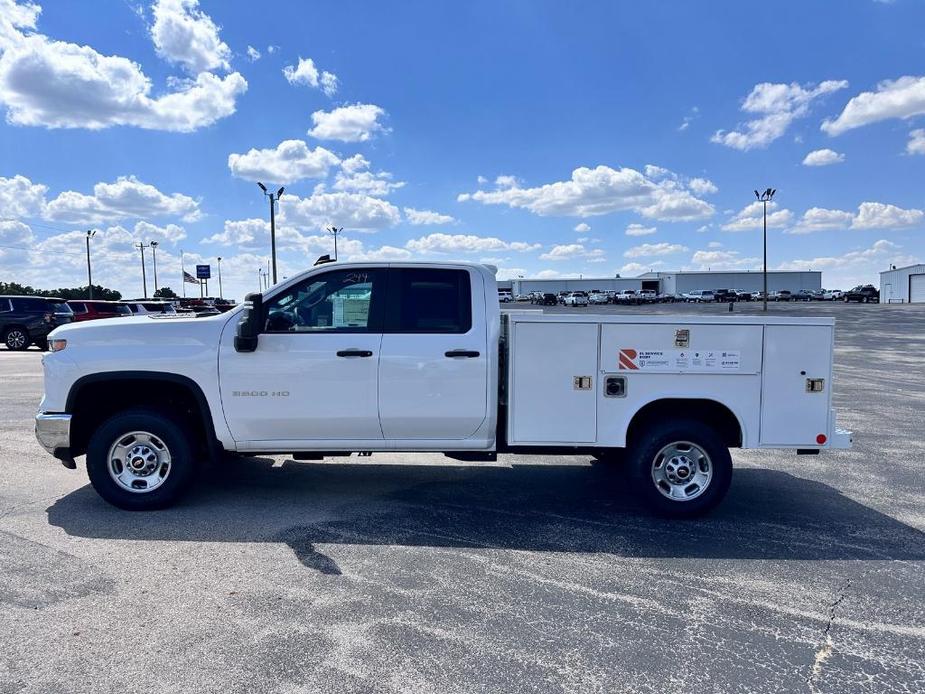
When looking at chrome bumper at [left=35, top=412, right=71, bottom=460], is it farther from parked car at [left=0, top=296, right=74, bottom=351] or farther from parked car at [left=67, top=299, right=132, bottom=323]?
parked car at [left=67, top=299, right=132, bottom=323]

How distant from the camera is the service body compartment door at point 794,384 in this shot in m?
5.13

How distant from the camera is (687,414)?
17.8ft

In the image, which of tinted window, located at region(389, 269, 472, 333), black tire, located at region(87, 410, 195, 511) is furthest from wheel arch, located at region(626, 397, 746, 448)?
black tire, located at region(87, 410, 195, 511)

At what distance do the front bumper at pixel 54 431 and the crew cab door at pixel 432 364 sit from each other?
2543 mm

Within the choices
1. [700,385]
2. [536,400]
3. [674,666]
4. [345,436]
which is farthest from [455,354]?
[674,666]

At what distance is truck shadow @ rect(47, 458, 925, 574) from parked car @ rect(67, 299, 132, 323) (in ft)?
65.6

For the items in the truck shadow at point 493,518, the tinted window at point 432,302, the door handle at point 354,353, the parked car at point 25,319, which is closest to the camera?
the truck shadow at point 493,518

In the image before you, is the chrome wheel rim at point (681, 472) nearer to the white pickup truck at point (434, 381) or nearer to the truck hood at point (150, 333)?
the white pickup truck at point (434, 381)

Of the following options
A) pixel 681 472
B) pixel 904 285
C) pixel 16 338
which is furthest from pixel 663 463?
pixel 904 285

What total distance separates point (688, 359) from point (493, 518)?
2.01 m

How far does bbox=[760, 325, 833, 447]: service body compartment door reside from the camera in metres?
5.13

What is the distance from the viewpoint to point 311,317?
5363mm

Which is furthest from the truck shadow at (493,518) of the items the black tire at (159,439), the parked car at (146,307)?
the parked car at (146,307)

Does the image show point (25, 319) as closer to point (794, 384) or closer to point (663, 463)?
point (663, 463)
